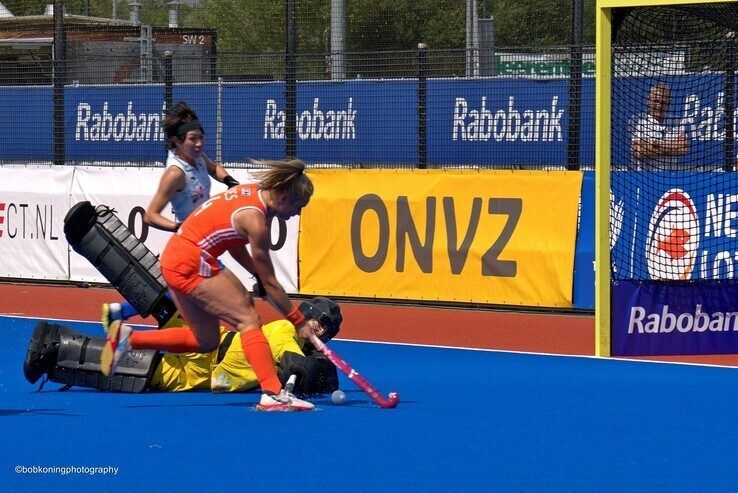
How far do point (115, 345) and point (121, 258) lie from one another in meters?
1.13

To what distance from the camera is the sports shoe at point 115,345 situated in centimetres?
775

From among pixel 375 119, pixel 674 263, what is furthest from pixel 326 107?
pixel 674 263

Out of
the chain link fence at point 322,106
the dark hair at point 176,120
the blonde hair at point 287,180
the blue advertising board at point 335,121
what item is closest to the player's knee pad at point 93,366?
the dark hair at point 176,120

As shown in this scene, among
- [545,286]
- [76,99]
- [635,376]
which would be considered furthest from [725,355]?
[76,99]

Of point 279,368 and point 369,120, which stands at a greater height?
point 369,120

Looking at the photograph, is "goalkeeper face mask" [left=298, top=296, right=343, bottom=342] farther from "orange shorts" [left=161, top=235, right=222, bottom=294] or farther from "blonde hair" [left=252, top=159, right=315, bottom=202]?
"blonde hair" [left=252, top=159, right=315, bottom=202]

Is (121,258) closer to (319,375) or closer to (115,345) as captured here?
(115,345)

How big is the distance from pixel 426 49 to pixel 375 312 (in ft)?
9.47

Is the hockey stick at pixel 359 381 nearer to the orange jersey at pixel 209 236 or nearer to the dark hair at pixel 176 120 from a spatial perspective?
the orange jersey at pixel 209 236

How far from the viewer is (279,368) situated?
8.20 meters

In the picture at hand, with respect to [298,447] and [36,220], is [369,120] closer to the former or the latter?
[36,220]

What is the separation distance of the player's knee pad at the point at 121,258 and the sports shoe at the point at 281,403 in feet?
4.35

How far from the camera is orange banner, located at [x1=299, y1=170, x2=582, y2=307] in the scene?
13227 mm

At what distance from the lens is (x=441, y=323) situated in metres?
13.0
